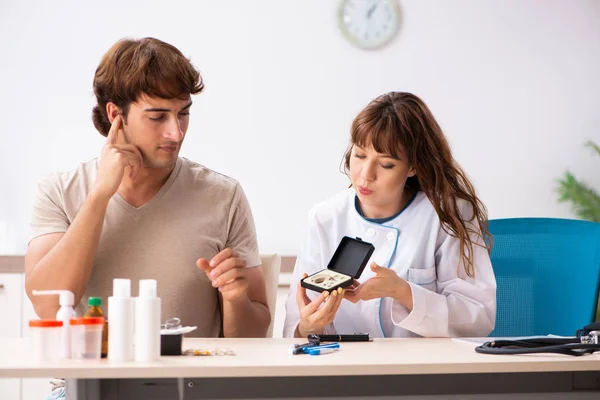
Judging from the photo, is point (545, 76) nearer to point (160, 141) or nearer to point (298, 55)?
point (298, 55)

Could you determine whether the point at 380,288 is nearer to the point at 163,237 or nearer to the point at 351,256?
the point at 351,256

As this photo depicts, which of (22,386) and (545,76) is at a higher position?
(545,76)

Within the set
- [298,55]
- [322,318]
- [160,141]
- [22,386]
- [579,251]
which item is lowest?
[22,386]

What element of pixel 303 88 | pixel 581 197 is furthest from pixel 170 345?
pixel 581 197

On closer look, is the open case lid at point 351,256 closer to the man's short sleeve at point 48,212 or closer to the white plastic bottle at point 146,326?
the white plastic bottle at point 146,326

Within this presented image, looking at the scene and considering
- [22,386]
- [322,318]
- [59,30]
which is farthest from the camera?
[59,30]

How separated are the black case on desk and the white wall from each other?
6.98 ft

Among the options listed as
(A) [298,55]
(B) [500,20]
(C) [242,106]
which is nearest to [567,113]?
(B) [500,20]

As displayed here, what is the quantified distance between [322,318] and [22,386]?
211cm

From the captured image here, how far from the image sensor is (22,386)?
340 cm

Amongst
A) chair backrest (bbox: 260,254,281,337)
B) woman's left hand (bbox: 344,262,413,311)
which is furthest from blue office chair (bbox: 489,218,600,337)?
chair backrest (bbox: 260,254,281,337)

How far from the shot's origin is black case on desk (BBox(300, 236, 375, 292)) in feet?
5.82

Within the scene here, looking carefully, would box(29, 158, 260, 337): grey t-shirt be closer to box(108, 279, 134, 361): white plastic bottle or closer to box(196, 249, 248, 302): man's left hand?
box(196, 249, 248, 302): man's left hand

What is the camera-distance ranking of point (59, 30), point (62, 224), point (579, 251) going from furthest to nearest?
point (59, 30) < point (579, 251) < point (62, 224)
